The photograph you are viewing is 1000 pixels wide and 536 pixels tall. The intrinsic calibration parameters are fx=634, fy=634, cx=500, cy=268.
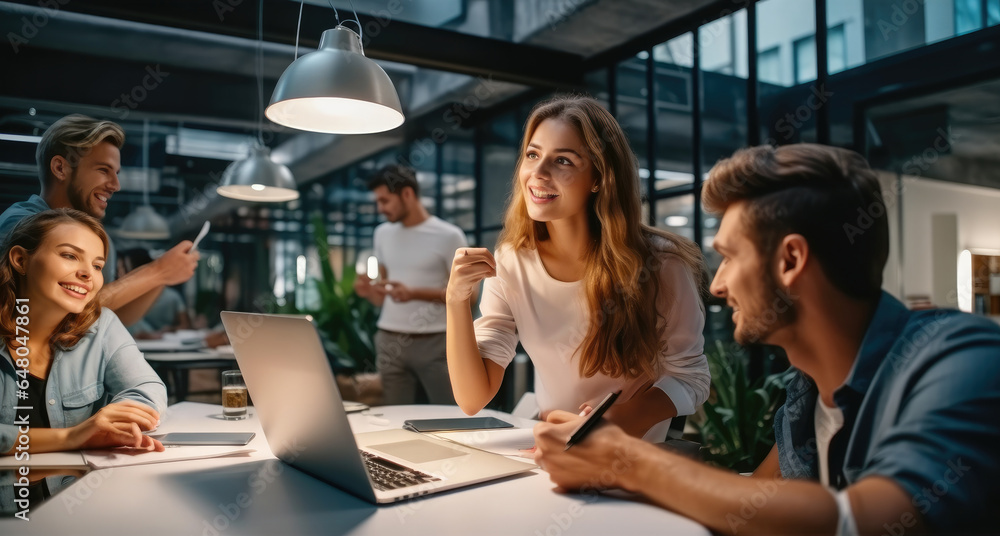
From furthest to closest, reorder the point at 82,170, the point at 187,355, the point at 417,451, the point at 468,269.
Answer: the point at 187,355
the point at 82,170
the point at 468,269
the point at 417,451

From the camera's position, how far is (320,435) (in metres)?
1.14

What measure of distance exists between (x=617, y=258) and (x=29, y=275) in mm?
1584

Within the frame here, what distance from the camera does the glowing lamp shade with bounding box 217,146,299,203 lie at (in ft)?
13.1

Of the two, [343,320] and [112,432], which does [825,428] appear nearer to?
[112,432]

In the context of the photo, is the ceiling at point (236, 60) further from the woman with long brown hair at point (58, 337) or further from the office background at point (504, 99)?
the woman with long brown hair at point (58, 337)

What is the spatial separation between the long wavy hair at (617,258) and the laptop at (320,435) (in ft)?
1.69

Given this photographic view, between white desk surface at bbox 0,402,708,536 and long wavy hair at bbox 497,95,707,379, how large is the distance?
0.55 meters

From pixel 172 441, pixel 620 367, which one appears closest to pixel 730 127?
pixel 620 367

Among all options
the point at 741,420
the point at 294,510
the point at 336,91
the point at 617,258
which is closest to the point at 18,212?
the point at 336,91

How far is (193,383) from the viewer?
24.7ft

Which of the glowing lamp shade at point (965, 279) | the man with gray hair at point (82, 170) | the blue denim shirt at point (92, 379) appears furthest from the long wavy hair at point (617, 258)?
the glowing lamp shade at point (965, 279)

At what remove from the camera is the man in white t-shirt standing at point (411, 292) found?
4.08m

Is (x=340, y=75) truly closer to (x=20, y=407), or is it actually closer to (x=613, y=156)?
(x=613, y=156)

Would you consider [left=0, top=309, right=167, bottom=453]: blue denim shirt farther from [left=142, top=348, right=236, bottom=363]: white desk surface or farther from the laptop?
[left=142, top=348, right=236, bottom=363]: white desk surface
